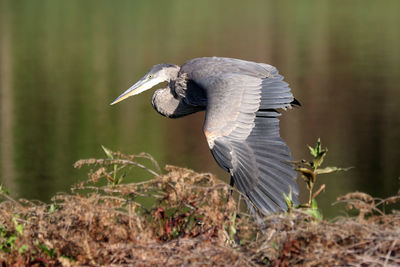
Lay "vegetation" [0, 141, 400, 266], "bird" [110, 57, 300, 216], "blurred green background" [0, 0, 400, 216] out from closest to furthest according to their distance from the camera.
→ "vegetation" [0, 141, 400, 266], "bird" [110, 57, 300, 216], "blurred green background" [0, 0, 400, 216]

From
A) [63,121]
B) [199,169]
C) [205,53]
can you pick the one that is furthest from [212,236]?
[205,53]

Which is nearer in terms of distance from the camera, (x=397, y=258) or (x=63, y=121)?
(x=397, y=258)

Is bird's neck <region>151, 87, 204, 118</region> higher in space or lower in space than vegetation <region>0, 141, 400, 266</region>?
higher

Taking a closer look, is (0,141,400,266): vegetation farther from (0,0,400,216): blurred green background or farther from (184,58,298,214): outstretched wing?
(0,0,400,216): blurred green background

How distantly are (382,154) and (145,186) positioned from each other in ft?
36.0

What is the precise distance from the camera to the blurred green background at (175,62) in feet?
45.1

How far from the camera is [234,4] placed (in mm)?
38438

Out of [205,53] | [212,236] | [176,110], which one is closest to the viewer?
[212,236]

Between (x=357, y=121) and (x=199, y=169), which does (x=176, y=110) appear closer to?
(x=199, y=169)

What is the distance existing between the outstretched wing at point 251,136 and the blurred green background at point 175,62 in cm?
549

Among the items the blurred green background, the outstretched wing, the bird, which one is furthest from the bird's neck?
the blurred green background

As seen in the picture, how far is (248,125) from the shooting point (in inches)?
199

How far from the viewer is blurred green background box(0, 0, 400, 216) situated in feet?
45.1

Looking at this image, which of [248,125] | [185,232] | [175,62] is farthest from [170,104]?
[175,62]
